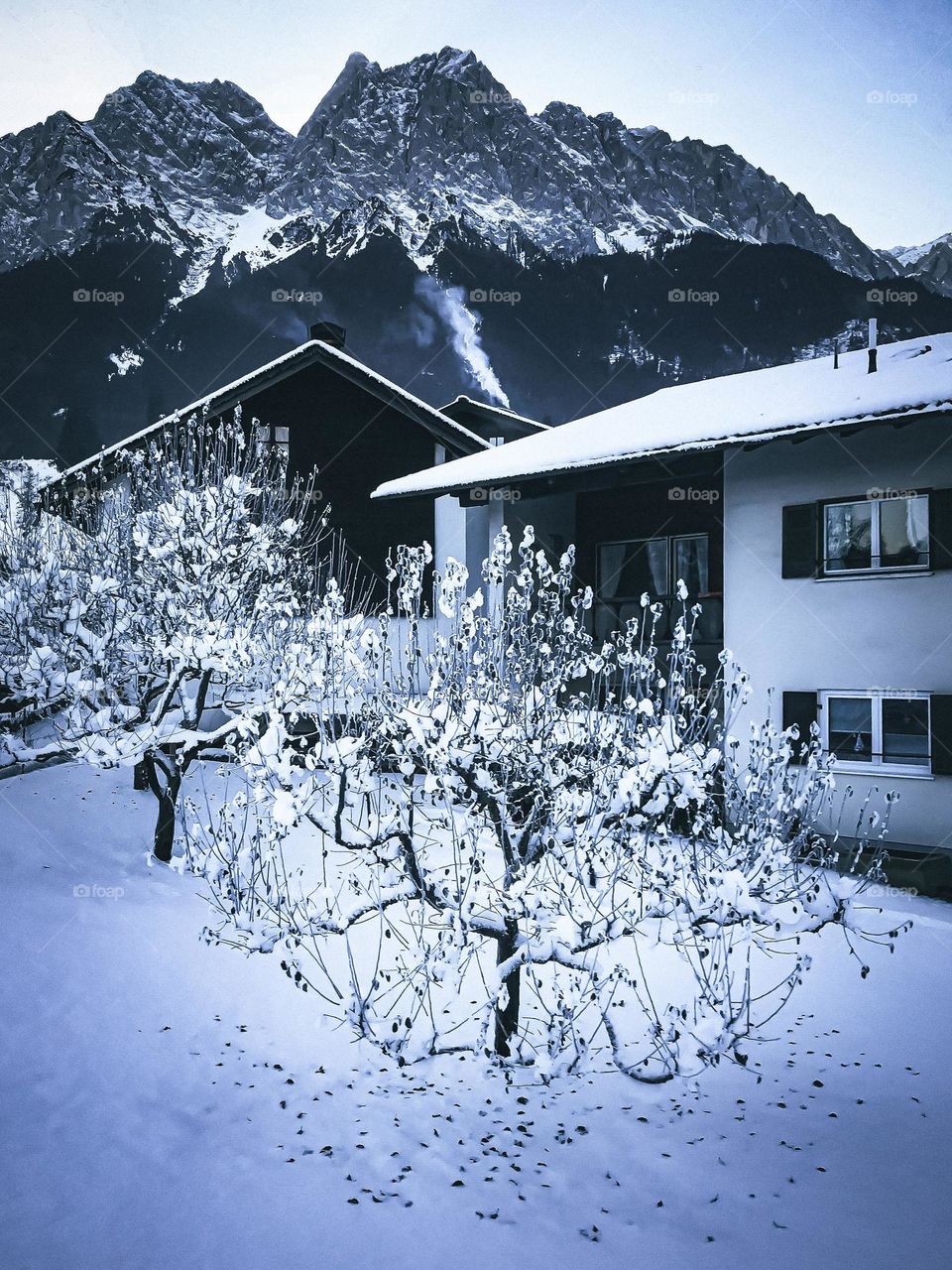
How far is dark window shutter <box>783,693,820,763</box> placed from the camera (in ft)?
33.0

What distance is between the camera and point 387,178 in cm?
14688

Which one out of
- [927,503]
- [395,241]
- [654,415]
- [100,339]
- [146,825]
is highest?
[395,241]

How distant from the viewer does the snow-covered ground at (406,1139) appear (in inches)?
168

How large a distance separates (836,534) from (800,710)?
226cm

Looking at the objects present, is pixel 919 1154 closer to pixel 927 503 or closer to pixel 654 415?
pixel 927 503

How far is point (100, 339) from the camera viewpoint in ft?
234

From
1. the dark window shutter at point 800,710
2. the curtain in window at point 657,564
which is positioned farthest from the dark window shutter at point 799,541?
the curtain in window at point 657,564

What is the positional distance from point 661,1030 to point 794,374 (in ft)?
36.1

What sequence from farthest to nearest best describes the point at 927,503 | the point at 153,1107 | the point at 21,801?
the point at 21,801 → the point at 927,503 → the point at 153,1107

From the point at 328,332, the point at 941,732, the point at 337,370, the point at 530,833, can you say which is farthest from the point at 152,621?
the point at 328,332

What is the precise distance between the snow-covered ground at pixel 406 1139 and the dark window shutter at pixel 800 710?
10.5 ft

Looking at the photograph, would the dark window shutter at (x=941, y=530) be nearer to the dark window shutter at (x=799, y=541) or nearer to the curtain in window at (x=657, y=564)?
the dark window shutter at (x=799, y=541)

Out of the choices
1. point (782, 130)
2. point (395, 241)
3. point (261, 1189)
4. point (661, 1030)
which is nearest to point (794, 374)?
point (661, 1030)

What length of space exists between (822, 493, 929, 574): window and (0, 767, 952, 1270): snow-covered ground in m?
4.61
